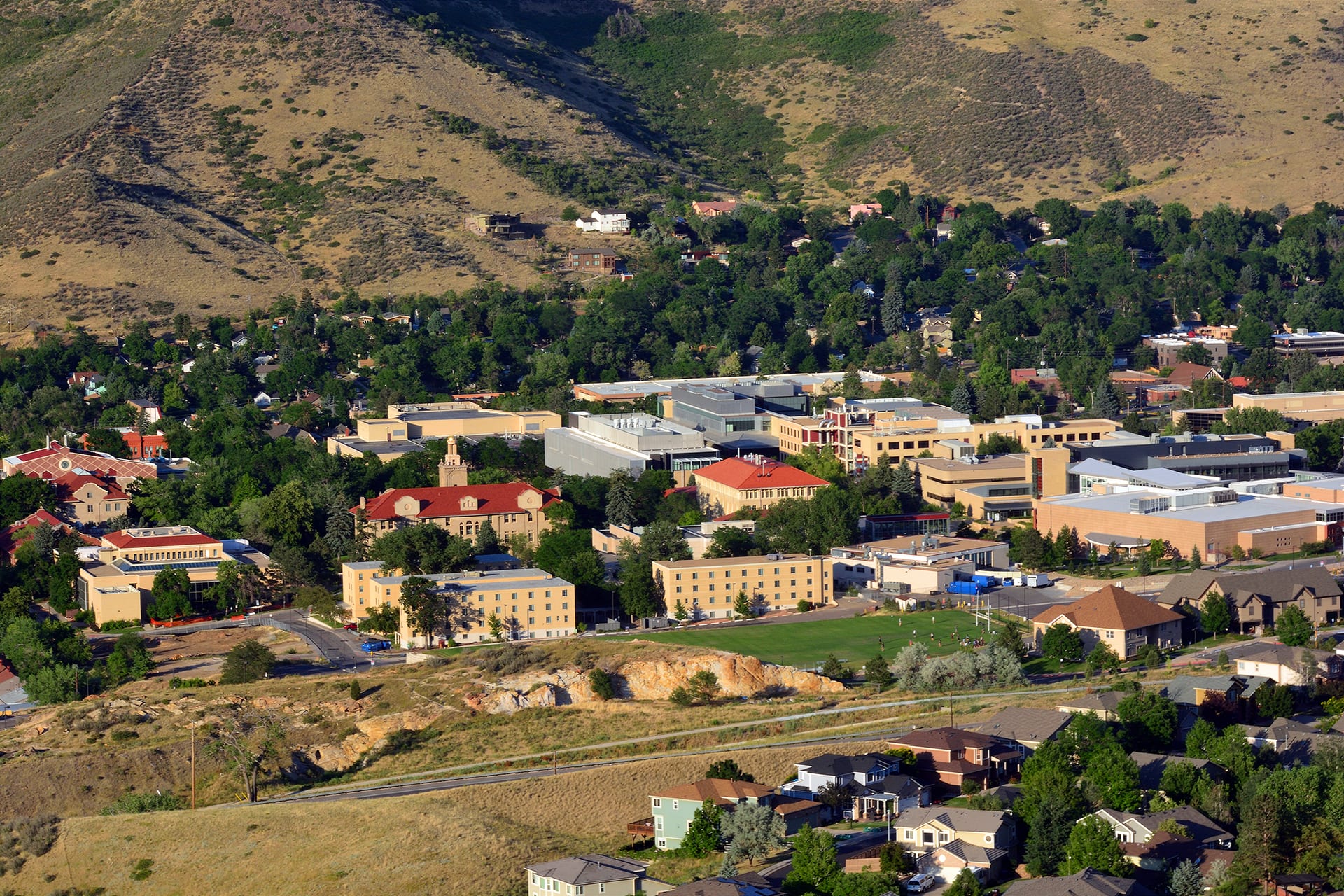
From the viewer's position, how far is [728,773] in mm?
69125

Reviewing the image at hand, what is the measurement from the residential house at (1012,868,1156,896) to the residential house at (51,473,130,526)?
64142 millimetres

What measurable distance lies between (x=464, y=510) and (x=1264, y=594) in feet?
119

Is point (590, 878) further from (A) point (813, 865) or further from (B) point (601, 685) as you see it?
(B) point (601, 685)

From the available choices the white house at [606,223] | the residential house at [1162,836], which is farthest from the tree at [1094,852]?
the white house at [606,223]

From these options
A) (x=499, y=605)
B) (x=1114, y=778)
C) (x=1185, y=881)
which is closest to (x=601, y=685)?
(x=499, y=605)

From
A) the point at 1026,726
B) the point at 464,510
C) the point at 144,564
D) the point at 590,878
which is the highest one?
the point at 464,510

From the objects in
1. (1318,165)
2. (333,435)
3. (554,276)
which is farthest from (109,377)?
(1318,165)

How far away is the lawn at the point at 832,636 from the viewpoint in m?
86.6

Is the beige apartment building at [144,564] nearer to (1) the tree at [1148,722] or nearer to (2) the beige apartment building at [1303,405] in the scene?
(1) the tree at [1148,722]

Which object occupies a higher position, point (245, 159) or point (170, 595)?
point (245, 159)

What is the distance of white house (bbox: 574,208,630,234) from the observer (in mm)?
170750

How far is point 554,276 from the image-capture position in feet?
535

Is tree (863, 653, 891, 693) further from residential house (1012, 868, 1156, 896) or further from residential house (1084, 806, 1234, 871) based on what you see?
residential house (1012, 868, 1156, 896)

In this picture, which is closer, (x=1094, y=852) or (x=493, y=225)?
(x=1094, y=852)
